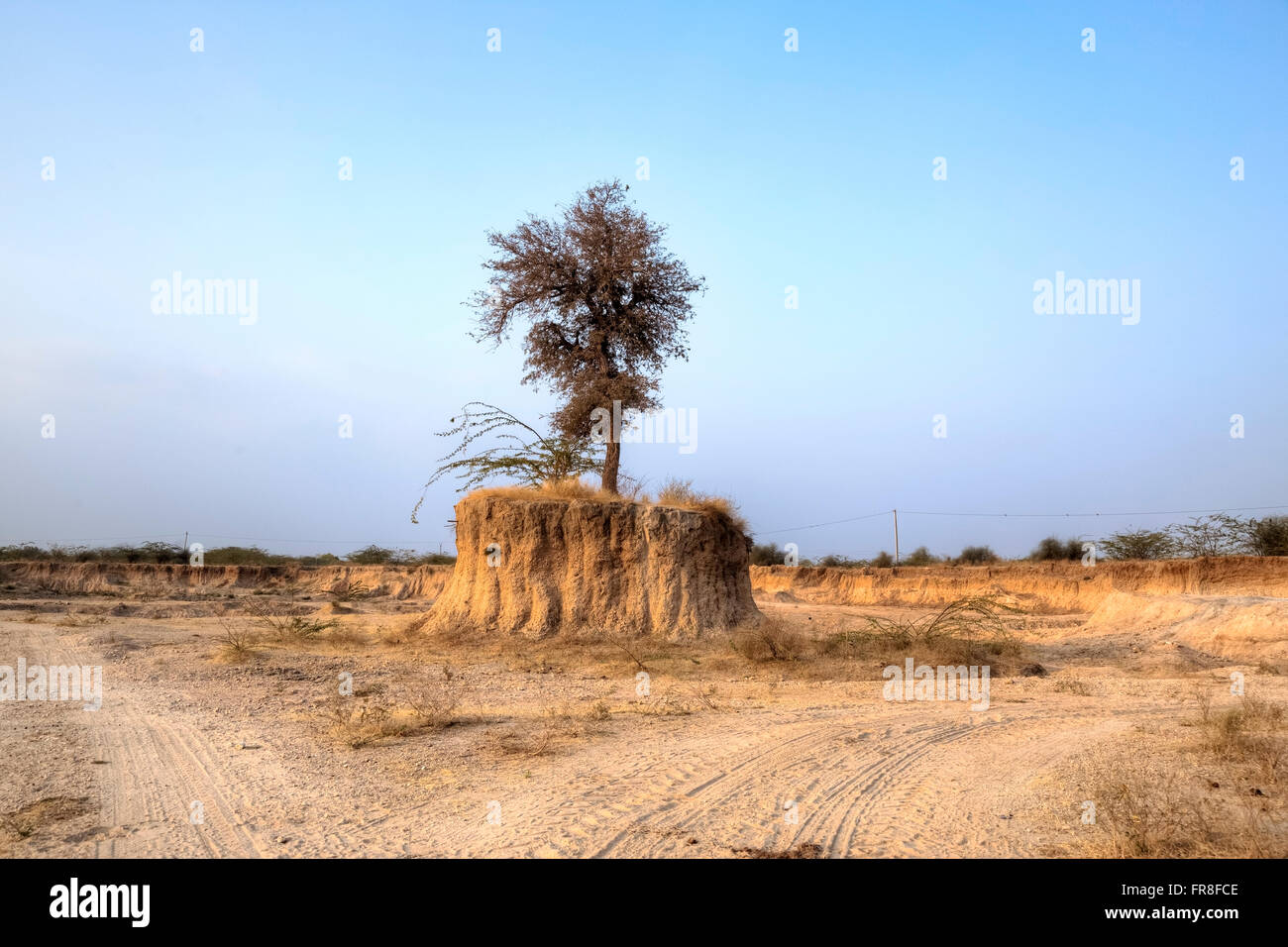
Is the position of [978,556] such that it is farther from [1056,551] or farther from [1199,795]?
[1199,795]

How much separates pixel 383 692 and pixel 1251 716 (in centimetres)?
895

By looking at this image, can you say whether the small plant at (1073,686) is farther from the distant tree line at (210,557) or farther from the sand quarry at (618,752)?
the distant tree line at (210,557)

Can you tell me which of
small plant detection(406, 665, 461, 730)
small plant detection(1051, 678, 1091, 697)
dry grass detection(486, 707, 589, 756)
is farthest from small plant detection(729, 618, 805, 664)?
dry grass detection(486, 707, 589, 756)

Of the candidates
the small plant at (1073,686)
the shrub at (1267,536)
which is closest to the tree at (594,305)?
the small plant at (1073,686)

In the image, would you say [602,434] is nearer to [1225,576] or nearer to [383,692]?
[383,692]

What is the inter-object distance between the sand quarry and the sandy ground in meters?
0.03

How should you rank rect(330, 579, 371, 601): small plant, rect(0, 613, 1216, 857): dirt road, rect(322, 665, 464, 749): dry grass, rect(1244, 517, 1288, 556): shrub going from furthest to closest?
rect(330, 579, 371, 601): small plant
rect(1244, 517, 1288, 556): shrub
rect(322, 665, 464, 749): dry grass
rect(0, 613, 1216, 857): dirt road

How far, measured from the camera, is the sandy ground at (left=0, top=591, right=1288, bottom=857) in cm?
440

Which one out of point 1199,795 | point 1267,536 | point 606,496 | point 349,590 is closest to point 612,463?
point 606,496

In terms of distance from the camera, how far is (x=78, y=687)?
9359 millimetres

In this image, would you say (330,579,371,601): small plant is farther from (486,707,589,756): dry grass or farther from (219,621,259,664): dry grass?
(486,707,589,756): dry grass

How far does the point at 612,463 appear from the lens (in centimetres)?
1692

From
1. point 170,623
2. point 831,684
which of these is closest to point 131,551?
point 170,623
